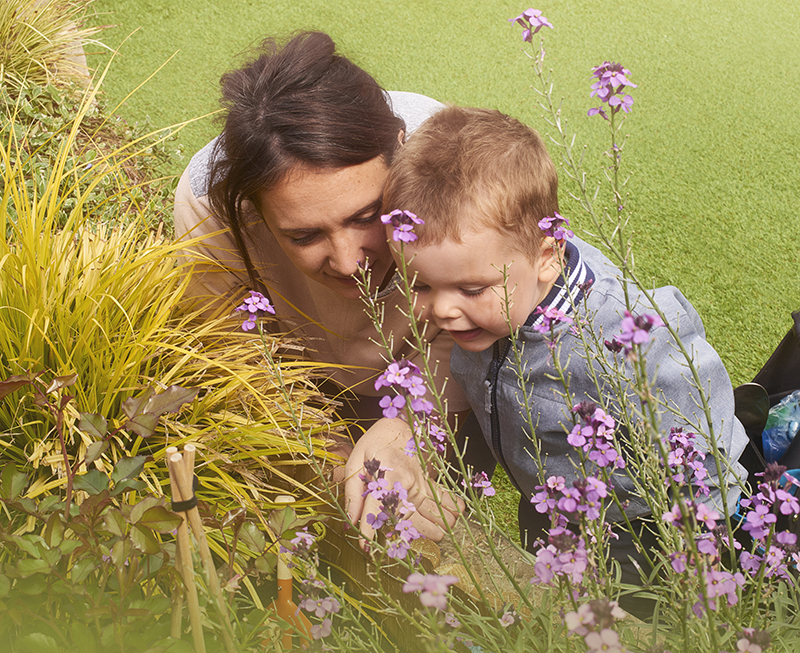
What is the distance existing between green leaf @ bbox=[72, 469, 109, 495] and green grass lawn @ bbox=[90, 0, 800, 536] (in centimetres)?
245

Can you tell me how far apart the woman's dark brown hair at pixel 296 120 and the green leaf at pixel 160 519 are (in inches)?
40.4

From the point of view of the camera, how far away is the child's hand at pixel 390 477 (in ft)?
4.62

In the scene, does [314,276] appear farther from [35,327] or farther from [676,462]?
[676,462]

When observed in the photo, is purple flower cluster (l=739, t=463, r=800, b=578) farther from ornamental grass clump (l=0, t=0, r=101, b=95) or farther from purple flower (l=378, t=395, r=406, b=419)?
ornamental grass clump (l=0, t=0, r=101, b=95)

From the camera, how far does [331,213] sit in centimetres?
155

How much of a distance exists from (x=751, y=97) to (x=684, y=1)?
1.24 metres

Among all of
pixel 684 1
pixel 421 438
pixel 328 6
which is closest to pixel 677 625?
pixel 421 438

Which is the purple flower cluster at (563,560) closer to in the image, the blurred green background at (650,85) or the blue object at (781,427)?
the blue object at (781,427)

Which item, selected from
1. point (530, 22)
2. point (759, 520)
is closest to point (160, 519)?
point (759, 520)

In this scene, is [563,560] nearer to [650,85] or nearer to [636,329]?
[636,329]

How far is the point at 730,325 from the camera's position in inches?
108

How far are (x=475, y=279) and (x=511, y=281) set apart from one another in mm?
104

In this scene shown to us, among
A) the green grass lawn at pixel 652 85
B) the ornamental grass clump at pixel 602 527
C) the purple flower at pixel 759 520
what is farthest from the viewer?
the green grass lawn at pixel 652 85

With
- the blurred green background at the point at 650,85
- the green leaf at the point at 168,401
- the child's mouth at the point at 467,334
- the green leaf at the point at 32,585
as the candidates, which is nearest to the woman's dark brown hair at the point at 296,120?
the child's mouth at the point at 467,334
